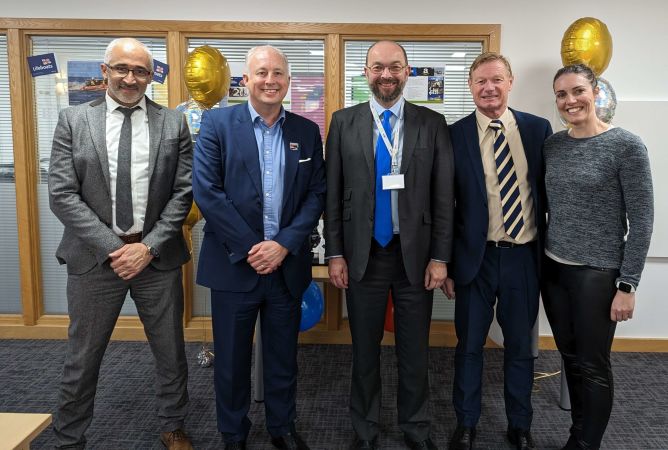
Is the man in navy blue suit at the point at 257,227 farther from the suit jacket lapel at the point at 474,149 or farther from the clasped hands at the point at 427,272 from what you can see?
the suit jacket lapel at the point at 474,149

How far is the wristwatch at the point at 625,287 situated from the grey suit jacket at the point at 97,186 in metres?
1.83

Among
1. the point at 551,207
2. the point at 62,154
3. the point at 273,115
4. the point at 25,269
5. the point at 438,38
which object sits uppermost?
the point at 438,38

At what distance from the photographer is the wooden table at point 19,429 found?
1.29 m

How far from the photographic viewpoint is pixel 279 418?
233 centimetres

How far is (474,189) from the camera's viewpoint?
2.25 metres

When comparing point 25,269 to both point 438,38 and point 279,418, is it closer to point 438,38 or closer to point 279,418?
point 279,418

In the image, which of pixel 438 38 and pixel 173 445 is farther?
pixel 438 38

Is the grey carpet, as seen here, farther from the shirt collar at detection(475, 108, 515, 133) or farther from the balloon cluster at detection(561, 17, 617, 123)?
the balloon cluster at detection(561, 17, 617, 123)

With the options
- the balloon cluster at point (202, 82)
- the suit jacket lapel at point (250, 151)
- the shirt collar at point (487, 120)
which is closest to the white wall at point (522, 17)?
the balloon cluster at point (202, 82)

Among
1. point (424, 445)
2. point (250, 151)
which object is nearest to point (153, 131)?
point (250, 151)

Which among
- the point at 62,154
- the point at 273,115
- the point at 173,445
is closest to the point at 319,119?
the point at 273,115

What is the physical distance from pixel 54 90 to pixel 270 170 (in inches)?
99.0

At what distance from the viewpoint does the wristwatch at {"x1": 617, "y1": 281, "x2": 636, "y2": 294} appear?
6.44ft

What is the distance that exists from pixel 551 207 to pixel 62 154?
208 centimetres
